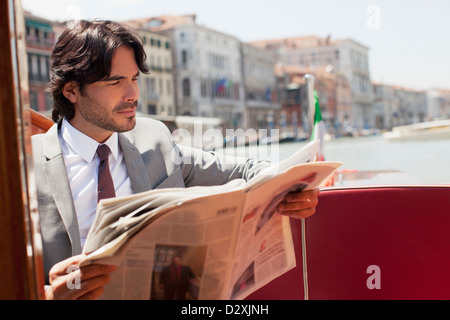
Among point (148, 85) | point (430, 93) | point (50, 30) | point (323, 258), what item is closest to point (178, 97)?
point (148, 85)

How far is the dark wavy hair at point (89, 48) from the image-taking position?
960mm

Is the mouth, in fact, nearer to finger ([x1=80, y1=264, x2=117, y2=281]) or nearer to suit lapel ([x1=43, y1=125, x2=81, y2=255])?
suit lapel ([x1=43, y1=125, x2=81, y2=255])

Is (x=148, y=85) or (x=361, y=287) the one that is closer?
(x=361, y=287)

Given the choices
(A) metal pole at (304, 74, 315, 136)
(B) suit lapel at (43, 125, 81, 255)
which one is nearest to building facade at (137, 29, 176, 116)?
(A) metal pole at (304, 74, 315, 136)

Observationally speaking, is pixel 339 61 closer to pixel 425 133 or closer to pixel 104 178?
pixel 425 133

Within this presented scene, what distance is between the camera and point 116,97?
99 centimetres

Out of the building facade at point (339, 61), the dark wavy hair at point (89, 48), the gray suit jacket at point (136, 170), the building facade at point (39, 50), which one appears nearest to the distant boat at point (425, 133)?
the building facade at point (39, 50)

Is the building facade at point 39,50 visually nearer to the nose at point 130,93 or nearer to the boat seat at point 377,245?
the boat seat at point 377,245

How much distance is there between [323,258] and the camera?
128cm

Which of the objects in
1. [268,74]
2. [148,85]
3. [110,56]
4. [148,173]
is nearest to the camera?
[110,56]

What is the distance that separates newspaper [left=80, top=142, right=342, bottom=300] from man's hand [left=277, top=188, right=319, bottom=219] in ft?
0.53

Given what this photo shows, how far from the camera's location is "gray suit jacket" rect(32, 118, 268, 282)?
0.89 metres
